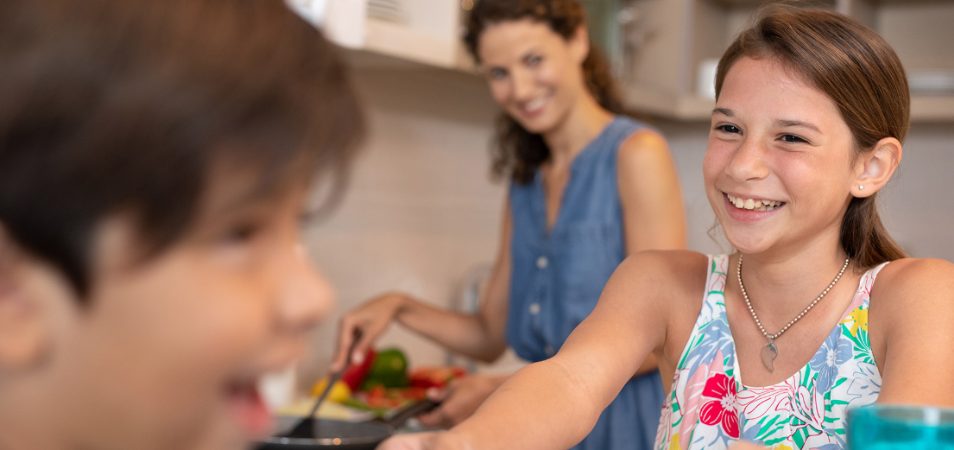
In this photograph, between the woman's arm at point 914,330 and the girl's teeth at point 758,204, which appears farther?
the girl's teeth at point 758,204

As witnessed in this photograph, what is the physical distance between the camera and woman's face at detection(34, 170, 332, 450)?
1.29 feet

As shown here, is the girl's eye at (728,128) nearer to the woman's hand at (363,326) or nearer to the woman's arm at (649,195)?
the woman's arm at (649,195)

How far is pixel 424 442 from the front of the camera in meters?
0.88

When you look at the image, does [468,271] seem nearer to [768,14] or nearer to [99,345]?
[768,14]

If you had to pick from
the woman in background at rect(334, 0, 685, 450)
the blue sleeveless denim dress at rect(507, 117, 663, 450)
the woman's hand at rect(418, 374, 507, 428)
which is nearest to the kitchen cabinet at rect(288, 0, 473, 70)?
the woman in background at rect(334, 0, 685, 450)

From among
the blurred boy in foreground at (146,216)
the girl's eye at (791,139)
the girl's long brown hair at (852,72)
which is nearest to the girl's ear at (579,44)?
the girl's long brown hair at (852,72)

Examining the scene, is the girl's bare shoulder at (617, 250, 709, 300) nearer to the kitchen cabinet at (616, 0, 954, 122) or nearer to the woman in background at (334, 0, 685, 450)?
the woman in background at (334, 0, 685, 450)

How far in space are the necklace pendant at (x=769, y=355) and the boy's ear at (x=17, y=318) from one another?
3.24 ft

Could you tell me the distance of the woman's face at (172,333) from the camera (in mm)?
395

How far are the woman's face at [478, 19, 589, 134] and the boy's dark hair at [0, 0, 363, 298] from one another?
5.26 feet

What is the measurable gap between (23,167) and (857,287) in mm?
1053

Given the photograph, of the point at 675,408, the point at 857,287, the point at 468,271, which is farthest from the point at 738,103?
the point at 468,271

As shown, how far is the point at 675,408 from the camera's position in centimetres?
127

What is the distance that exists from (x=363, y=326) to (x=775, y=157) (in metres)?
0.97
